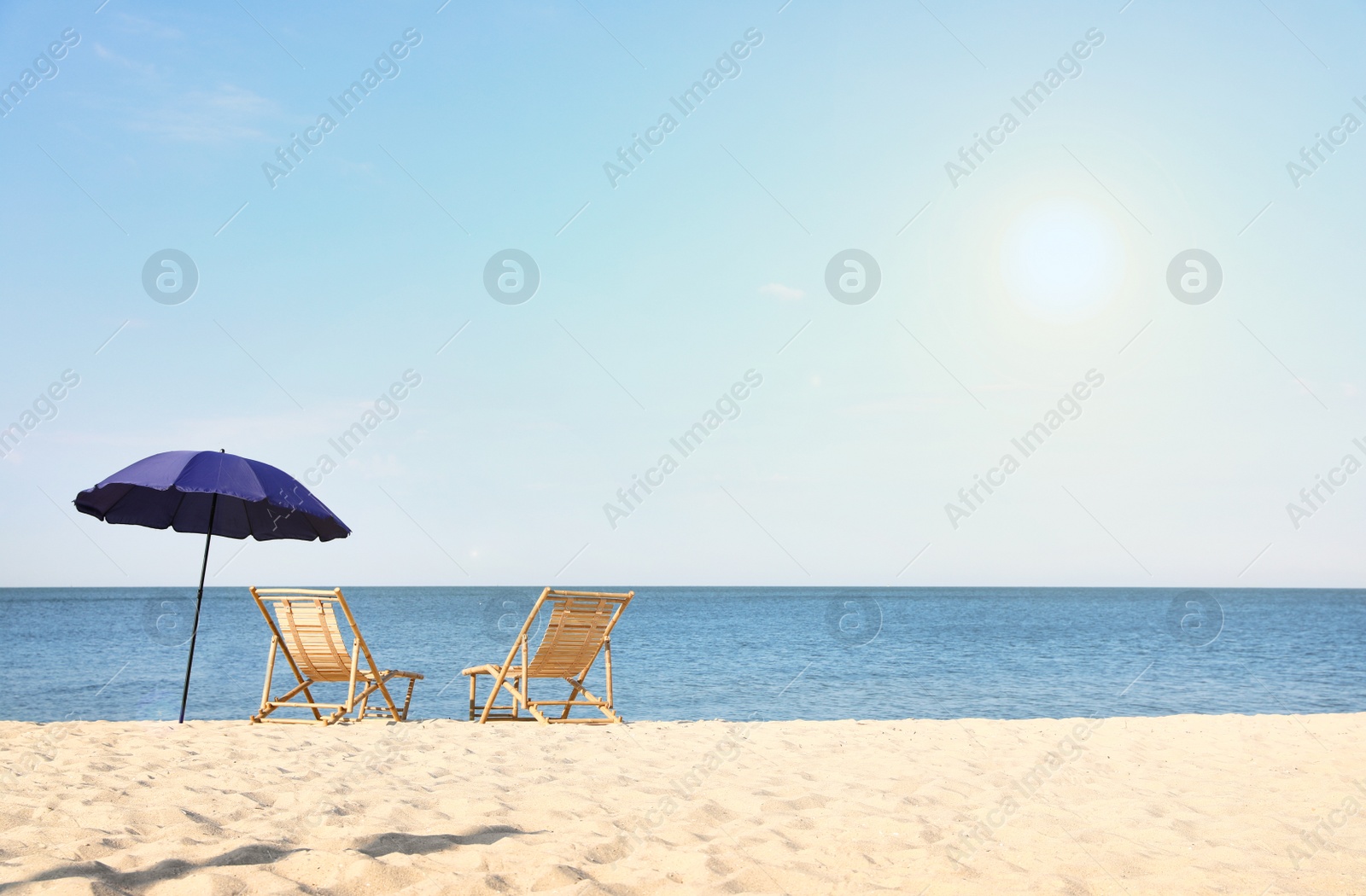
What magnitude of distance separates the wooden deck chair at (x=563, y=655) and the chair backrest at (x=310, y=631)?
3.62 ft

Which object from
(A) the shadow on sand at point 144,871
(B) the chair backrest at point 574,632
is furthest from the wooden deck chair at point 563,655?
(A) the shadow on sand at point 144,871

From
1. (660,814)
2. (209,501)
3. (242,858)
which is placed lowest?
(660,814)

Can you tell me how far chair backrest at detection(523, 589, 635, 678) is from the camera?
745 cm

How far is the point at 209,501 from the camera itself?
7191 millimetres

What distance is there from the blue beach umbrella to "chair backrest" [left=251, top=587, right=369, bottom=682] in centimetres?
51

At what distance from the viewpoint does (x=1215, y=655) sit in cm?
2311

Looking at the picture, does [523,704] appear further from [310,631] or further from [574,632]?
[310,631]

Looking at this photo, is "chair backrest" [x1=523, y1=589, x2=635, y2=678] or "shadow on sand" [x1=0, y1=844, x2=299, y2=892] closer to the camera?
"shadow on sand" [x1=0, y1=844, x2=299, y2=892]

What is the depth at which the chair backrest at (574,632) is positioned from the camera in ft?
24.4

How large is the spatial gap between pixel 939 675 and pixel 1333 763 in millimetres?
12693

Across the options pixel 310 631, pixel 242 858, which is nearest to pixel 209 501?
pixel 310 631

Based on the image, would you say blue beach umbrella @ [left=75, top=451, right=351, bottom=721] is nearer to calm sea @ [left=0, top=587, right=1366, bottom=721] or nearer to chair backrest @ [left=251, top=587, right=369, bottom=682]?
chair backrest @ [left=251, top=587, right=369, bottom=682]

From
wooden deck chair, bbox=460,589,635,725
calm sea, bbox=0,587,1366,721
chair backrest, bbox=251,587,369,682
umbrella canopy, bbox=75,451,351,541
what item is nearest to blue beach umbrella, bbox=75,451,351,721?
umbrella canopy, bbox=75,451,351,541

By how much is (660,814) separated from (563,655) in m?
4.01
